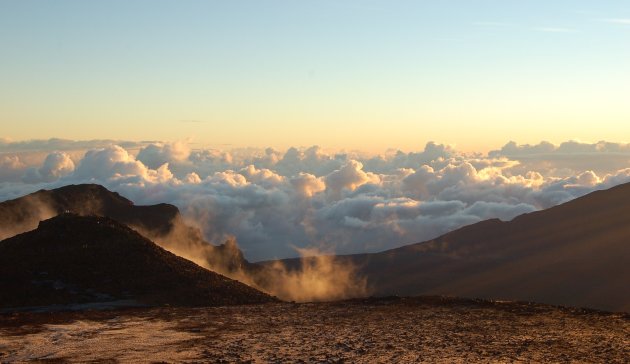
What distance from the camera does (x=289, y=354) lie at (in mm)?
30984

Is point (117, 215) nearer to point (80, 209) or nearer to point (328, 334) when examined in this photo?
point (80, 209)

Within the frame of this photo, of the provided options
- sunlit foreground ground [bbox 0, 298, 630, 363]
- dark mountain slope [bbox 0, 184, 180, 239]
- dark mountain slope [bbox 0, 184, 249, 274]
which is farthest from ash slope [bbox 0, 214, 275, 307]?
dark mountain slope [bbox 0, 184, 180, 239]

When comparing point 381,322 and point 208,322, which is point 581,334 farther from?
point 208,322

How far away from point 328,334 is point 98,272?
103ft

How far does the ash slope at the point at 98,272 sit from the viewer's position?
5544 centimetres

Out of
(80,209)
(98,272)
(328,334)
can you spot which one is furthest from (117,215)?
(328,334)

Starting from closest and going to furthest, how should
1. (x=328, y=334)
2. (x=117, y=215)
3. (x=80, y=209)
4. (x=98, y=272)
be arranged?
(x=328, y=334)
(x=98, y=272)
(x=80, y=209)
(x=117, y=215)

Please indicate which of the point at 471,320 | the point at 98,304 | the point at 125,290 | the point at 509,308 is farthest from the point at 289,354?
the point at 125,290

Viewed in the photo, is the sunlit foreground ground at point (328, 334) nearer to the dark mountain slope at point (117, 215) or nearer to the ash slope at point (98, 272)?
the ash slope at point (98, 272)

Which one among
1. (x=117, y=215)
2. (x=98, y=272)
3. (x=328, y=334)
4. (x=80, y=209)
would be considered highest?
(x=80, y=209)

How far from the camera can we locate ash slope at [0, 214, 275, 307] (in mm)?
55438

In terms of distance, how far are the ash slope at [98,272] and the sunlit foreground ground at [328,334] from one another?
8.51m

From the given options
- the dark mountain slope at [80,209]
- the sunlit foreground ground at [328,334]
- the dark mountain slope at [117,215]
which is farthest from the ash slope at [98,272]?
the dark mountain slope at [80,209]

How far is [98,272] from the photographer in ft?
200
